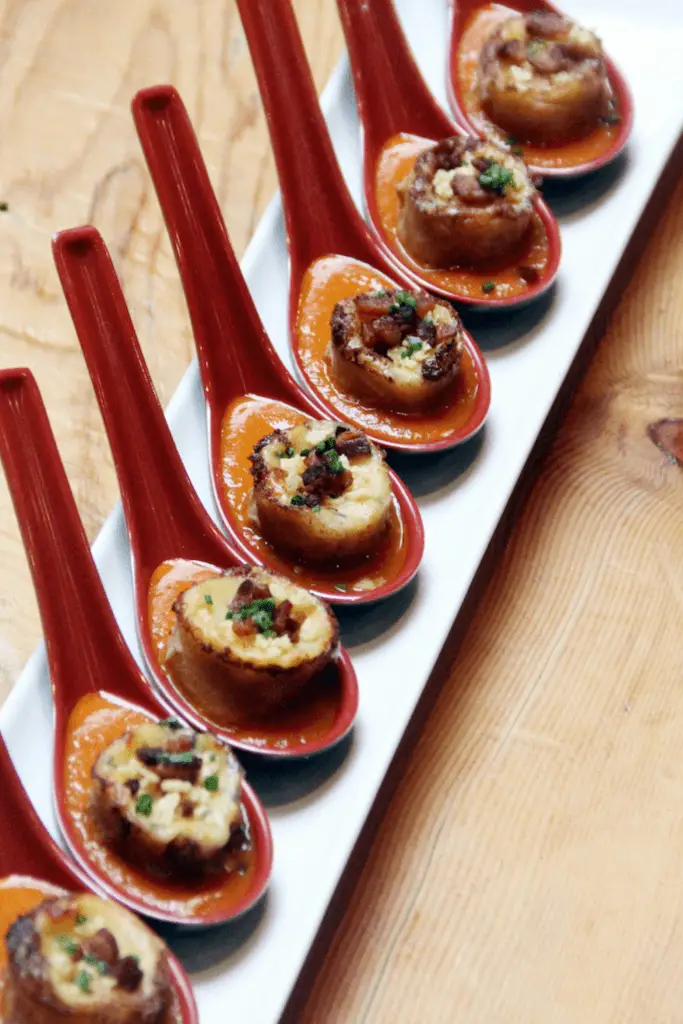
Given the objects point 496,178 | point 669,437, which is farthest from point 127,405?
point 669,437

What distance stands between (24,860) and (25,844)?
0.03m

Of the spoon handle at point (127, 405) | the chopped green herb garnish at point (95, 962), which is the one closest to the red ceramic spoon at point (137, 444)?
the spoon handle at point (127, 405)

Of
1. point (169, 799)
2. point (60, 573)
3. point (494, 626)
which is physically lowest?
point (494, 626)

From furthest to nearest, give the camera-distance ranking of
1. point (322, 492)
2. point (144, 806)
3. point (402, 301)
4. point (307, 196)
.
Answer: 1. point (307, 196)
2. point (402, 301)
3. point (322, 492)
4. point (144, 806)

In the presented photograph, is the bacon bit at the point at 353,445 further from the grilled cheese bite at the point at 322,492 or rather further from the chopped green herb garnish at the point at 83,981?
the chopped green herb garnish at the point at 83,981

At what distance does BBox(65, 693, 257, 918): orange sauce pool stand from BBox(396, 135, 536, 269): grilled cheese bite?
1288 mm

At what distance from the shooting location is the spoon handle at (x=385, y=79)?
3109 mm

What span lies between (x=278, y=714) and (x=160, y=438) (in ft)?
2.03

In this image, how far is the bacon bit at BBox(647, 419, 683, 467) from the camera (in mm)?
2750

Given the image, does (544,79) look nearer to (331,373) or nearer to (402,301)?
(402,301)

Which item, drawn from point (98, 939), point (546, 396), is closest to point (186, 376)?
point (546, 396)

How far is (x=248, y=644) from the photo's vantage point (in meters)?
2.13

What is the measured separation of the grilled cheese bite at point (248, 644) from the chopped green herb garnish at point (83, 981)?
527 mm

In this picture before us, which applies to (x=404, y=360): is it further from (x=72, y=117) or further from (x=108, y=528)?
(x=72, y=117)
